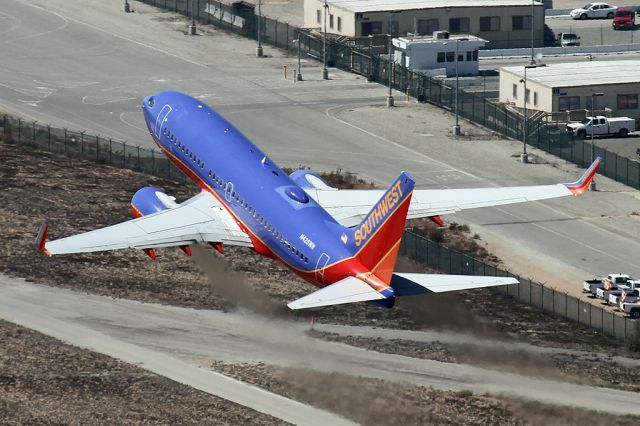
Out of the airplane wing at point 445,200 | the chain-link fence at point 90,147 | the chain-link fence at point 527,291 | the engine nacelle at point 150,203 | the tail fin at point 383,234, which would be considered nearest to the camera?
the tail fin at point 383,234

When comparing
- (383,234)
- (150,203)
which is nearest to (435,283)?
(383,234)

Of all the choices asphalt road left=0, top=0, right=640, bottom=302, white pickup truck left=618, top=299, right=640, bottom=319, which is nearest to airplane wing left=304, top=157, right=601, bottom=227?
white pickup truck left=618, top=299, right=640, bottom=319

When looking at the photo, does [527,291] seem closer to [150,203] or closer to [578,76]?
[150,203]

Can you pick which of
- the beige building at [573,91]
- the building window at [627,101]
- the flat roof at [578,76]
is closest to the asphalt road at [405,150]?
the beige building at [573,91]

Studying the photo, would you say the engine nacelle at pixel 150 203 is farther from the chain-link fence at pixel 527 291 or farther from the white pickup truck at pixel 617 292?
the white pickup truck at pixel 617 292

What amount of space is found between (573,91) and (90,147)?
50.1 metres

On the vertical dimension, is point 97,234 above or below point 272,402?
above

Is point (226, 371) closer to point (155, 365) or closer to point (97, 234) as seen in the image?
point (155, 365)

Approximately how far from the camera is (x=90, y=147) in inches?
6737

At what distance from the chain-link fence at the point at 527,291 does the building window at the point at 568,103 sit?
45.5m

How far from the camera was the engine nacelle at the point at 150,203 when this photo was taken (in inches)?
4833

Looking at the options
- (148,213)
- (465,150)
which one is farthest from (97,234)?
(465,150)

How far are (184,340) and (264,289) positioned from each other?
1289 centimetres

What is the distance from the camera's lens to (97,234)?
376ft
